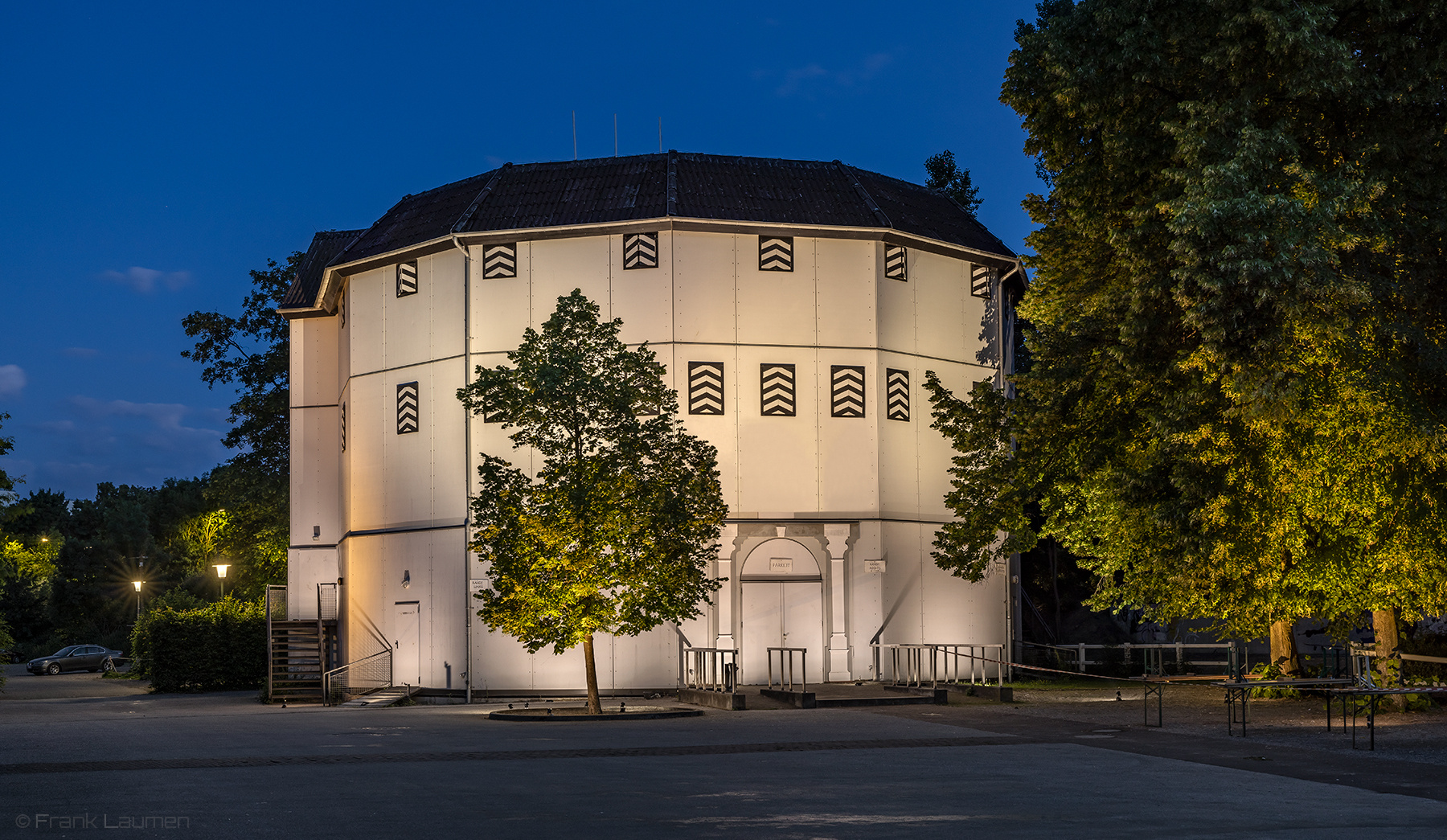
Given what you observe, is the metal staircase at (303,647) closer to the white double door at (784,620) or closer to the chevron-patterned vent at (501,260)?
the chevron-patterned vent at (501,260)

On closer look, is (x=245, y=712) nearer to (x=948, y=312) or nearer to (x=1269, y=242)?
(x=948, y=312)

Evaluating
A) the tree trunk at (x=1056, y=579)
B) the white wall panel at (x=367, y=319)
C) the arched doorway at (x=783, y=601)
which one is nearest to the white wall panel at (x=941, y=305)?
the arched doorway at (x=783, y=601)

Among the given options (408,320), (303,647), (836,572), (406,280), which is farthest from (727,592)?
(303,647)

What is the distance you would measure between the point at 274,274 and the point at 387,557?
2033cm

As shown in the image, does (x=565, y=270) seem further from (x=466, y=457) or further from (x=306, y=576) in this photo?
(x=306, y=576)

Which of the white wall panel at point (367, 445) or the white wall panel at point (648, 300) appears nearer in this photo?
the white wall panel at point (648, 300)

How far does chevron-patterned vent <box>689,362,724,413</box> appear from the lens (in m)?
32.0

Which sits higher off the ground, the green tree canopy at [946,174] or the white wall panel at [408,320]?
the green tree canopy at [946,174]

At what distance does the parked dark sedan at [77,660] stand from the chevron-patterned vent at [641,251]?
40981 millimetres

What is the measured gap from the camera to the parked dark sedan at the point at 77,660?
61.4 m

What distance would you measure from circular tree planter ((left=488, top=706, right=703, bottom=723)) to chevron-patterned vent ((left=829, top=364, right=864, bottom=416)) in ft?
31.5

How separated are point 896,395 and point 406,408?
1221 cm

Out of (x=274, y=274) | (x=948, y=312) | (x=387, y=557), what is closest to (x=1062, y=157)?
(x=948, y=312)

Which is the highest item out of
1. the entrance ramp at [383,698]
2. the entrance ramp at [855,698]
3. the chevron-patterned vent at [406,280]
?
the chevron-patterned vent at [406,280]
